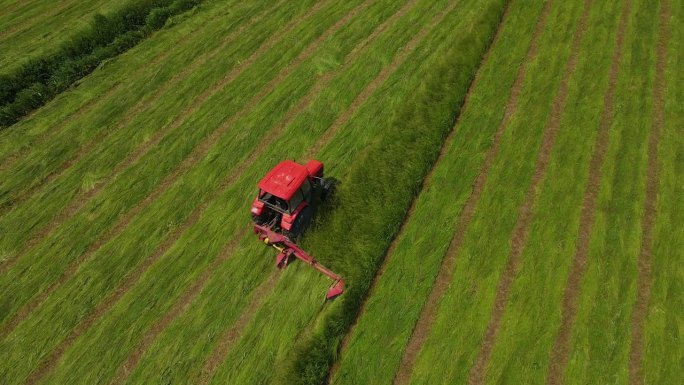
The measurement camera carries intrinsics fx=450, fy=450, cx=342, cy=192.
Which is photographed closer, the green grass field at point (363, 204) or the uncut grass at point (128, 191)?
the green grass field at point (363, 204)

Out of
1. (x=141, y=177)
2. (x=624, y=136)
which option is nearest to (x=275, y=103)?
(x=141, y=177)

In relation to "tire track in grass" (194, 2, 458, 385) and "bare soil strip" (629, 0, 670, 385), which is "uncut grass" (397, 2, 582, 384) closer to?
"bare soil strip" (629, 0, 670, 385)

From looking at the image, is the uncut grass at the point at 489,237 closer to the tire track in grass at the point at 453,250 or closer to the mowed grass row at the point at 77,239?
the tire track in grass at the point at 453,250

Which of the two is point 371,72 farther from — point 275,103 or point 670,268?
point 670,268

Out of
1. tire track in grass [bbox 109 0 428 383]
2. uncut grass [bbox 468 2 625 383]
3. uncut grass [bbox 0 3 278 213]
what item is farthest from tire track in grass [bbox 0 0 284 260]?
uncut grass [bbox 468 2 625 383]

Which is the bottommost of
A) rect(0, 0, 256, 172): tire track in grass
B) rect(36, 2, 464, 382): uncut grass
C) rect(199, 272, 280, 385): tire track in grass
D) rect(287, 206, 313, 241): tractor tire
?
rect(199, 272, 280, 385): tire track in grass

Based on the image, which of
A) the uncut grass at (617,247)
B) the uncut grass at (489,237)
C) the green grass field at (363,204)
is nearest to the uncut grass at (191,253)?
the green grass field at (363,204)

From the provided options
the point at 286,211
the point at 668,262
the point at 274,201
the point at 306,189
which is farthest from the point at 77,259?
the point at 668,262
